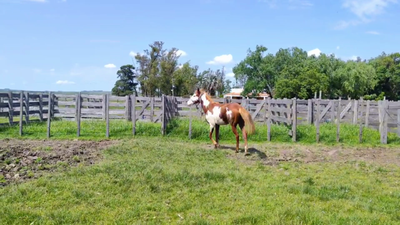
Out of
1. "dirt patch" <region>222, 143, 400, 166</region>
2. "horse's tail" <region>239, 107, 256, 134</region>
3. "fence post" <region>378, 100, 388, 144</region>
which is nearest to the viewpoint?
"dirt patch" <region>222, 143, 400, 166</region>

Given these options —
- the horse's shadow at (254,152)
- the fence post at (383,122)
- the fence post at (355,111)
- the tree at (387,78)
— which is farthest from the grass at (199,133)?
the tree at (387,78)

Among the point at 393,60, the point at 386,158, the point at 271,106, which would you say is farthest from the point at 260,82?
the point at 386,158

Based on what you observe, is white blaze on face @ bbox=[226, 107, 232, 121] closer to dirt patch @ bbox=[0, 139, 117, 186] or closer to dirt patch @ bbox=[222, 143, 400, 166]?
dirt patch @ bbox=[222, 143, 400, 166]

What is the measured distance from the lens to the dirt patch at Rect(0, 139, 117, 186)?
21.7 ft

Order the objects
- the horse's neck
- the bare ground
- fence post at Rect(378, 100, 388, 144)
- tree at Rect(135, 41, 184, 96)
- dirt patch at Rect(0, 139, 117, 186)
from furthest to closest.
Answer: tree at Rect(135, 41, 184, 96) → fence post at Rect(378, 100, 388, 144) → the horse's neck → the bare ground → dirt patch at Rect(0, 139, 117, 186)

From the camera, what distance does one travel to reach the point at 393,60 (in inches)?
2992

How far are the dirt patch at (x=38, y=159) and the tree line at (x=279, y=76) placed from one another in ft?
84.1

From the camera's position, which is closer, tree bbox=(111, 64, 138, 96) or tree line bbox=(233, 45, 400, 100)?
tree line bbox=(233, 45, 400, 100)

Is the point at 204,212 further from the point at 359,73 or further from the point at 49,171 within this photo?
the point at 359,73

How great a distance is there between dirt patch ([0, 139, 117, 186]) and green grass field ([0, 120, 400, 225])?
0.43 m

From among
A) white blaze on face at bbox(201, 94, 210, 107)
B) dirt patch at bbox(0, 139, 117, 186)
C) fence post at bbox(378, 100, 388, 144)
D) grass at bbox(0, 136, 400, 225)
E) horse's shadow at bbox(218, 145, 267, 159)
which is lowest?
grass at bbox(0, 136, 400, 225)

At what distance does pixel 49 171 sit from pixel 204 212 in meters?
3.82

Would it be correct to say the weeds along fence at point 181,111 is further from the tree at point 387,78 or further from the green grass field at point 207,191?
the tree at point 387,78

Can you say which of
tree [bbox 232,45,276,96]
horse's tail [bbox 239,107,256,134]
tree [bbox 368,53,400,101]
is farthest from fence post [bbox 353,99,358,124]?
tree [bbox 368,53,400,101]
